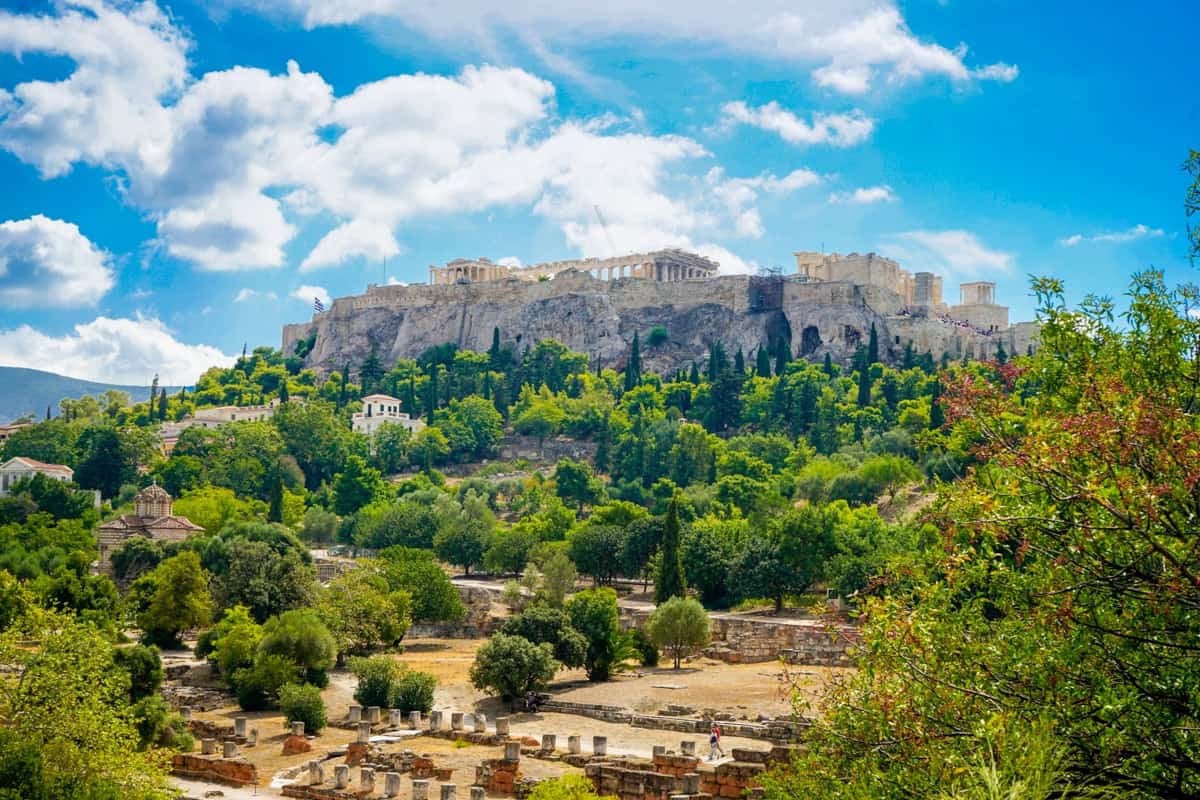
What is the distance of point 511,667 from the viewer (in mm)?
37344

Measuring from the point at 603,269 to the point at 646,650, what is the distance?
90821 mm

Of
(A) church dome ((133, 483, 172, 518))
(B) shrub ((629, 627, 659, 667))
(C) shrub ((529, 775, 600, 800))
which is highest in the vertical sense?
(A) church dome ((133, 483, 172, 518))

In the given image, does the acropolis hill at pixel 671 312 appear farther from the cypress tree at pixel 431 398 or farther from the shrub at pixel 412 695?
the shrub at pixel 412 695

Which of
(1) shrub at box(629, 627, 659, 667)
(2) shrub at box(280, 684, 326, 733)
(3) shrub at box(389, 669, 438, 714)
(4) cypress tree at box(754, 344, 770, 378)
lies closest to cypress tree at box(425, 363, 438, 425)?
(4) cypress tree at box(754, 344, 770, 378)

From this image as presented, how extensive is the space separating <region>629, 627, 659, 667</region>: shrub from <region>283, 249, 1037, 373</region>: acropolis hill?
62.6m

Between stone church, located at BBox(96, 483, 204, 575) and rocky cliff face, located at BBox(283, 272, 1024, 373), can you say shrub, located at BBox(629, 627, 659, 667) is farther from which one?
rocky cliff face, located at BBox(283, 272, 1024, 373)

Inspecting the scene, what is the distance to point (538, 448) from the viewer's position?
93.4 metres

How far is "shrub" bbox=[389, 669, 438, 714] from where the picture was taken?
118 feet

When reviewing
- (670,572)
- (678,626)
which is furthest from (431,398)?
(678,626)

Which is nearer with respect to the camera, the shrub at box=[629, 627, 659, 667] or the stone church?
the shrub at box=[629, 627, 659, 667]

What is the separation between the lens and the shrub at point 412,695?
3606cm

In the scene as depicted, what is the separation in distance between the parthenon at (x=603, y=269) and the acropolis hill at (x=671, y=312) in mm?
164

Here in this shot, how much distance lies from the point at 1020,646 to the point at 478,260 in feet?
416

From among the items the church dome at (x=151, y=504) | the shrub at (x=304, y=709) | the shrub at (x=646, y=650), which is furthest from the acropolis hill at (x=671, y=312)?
the shrub at (x=304, y=709)
